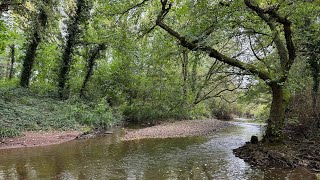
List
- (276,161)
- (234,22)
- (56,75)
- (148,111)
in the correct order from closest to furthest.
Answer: (276,161), (234,22), (56,75), (148,111)

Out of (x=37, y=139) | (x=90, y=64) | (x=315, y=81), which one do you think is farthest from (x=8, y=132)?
(x=315, y=81)

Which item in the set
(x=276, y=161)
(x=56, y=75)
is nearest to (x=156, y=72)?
(x=56, y=75)

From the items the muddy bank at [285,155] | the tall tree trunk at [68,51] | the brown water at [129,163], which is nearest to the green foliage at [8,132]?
the brown water at [129,163]

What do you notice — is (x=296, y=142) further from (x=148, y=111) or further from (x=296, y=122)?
(x=148, y=111)

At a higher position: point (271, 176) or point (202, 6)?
point (202, 6)

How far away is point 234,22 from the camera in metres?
11.0

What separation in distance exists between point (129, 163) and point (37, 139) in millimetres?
6385

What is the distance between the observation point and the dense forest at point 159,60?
37.6 feet

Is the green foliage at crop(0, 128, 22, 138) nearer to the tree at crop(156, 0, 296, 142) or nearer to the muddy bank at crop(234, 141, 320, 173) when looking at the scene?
the tree at crop(156, 0, 296, 142)

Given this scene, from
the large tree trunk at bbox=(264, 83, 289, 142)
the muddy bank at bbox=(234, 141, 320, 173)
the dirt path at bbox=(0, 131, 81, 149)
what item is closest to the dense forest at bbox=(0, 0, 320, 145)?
the large tree trunk at bbox=(264, 83, 289, 142)

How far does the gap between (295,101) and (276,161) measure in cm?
547

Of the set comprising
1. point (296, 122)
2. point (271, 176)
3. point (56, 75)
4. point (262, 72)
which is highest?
point (56, 75)

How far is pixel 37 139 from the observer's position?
1390 cm

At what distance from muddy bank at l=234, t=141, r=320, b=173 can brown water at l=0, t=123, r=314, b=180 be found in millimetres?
563
